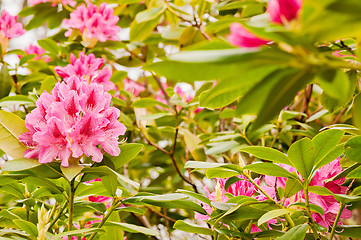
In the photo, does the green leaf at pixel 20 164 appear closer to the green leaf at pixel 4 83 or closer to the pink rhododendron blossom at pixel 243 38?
the pink rhododendron blossom at pixel 243 38

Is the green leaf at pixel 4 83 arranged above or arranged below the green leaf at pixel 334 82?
below

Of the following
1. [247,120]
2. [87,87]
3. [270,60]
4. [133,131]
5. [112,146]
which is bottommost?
[133,131]

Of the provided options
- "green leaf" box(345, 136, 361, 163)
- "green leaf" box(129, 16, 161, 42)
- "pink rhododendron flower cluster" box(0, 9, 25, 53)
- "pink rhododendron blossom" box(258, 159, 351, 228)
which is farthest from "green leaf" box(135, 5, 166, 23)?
"green leaf" box(345, 136, 361, 163)

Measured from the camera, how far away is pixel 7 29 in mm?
1755

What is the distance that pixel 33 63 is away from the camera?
69.1 inches

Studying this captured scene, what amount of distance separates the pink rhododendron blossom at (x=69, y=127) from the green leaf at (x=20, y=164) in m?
0.01

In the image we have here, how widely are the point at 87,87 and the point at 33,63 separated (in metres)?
1.01

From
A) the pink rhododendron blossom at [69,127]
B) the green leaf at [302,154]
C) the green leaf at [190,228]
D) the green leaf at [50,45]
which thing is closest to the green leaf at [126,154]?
the pink rhododendron blossom at [69,127]

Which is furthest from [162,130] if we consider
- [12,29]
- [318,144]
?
[318,144]

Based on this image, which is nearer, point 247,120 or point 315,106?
point 247,120

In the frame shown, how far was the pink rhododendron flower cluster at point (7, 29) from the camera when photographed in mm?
1712

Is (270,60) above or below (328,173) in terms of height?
above

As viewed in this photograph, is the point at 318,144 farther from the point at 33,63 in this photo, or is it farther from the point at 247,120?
the point at 33,63

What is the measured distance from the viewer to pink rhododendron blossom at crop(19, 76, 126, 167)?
2.62ft
